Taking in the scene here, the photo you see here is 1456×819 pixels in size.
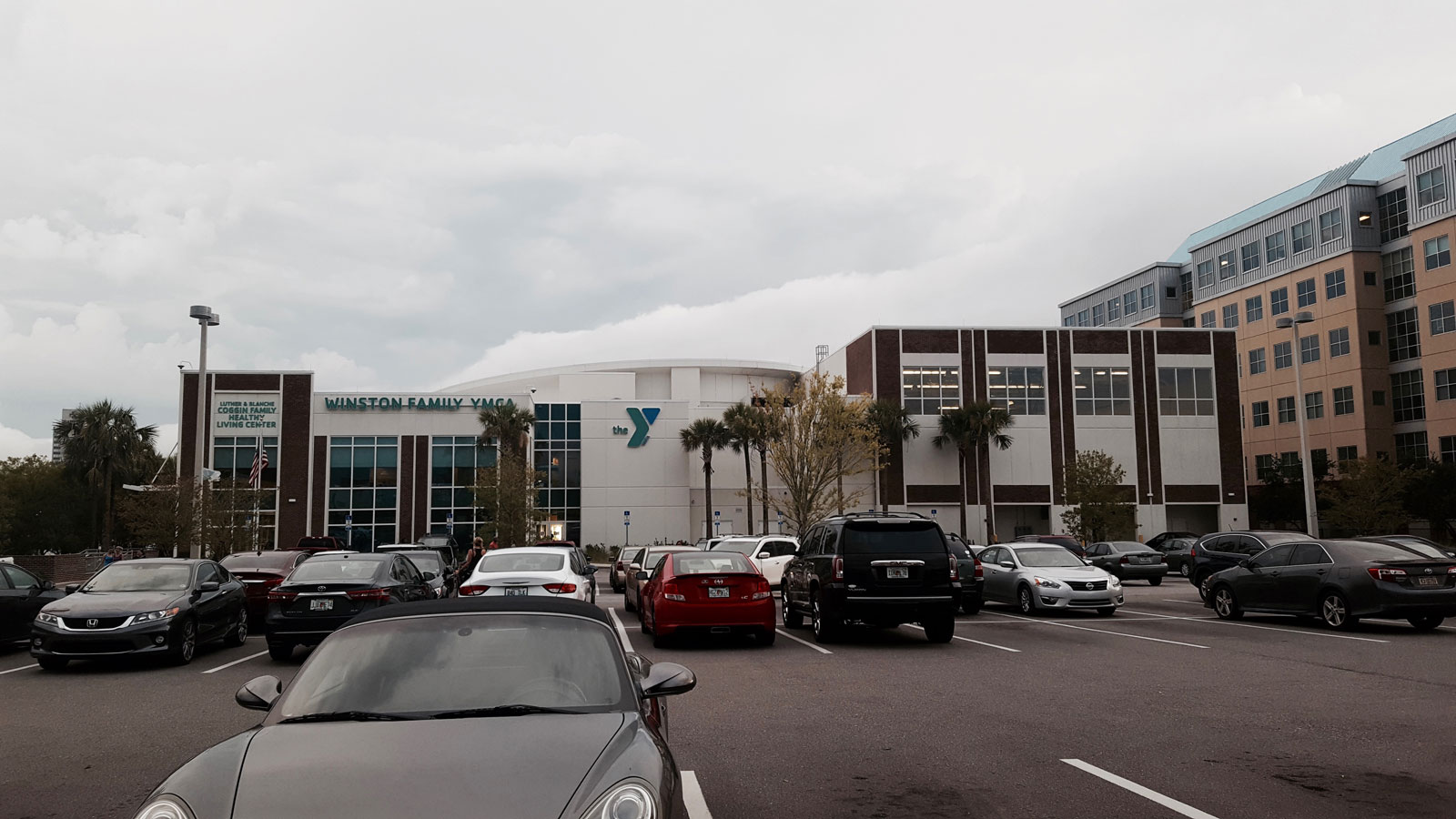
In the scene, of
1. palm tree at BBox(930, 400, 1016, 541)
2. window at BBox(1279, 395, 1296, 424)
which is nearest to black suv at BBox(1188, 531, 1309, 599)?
palm tree at BBox(930, 400, 1016, 541)

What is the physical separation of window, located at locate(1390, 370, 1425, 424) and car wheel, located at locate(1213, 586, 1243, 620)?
5531cm

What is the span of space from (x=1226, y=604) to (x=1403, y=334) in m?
57.5

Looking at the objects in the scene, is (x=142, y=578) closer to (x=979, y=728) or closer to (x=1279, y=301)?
(x=979, y=728)

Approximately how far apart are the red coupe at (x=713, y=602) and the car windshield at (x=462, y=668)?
31.3 ft

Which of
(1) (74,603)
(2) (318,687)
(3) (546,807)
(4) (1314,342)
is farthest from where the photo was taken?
(4) (1314,342)

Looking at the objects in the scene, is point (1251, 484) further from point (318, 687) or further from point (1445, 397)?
point (318, 687)

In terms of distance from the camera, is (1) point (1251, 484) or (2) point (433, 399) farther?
(1) point (1251, 484)

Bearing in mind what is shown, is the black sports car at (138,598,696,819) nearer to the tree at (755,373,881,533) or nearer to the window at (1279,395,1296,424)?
the tree at (755,373,881,533)

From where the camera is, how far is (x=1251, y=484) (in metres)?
74.2

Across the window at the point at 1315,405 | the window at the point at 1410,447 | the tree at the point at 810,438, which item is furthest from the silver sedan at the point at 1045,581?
the window at the point at 1315,405

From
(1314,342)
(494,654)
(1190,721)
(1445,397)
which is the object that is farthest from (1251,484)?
(494,654)

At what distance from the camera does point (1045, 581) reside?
1981 centimetres

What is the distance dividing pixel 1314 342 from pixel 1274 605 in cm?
6046

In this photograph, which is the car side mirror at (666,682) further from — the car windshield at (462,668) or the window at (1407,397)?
the window at (1407,397)
